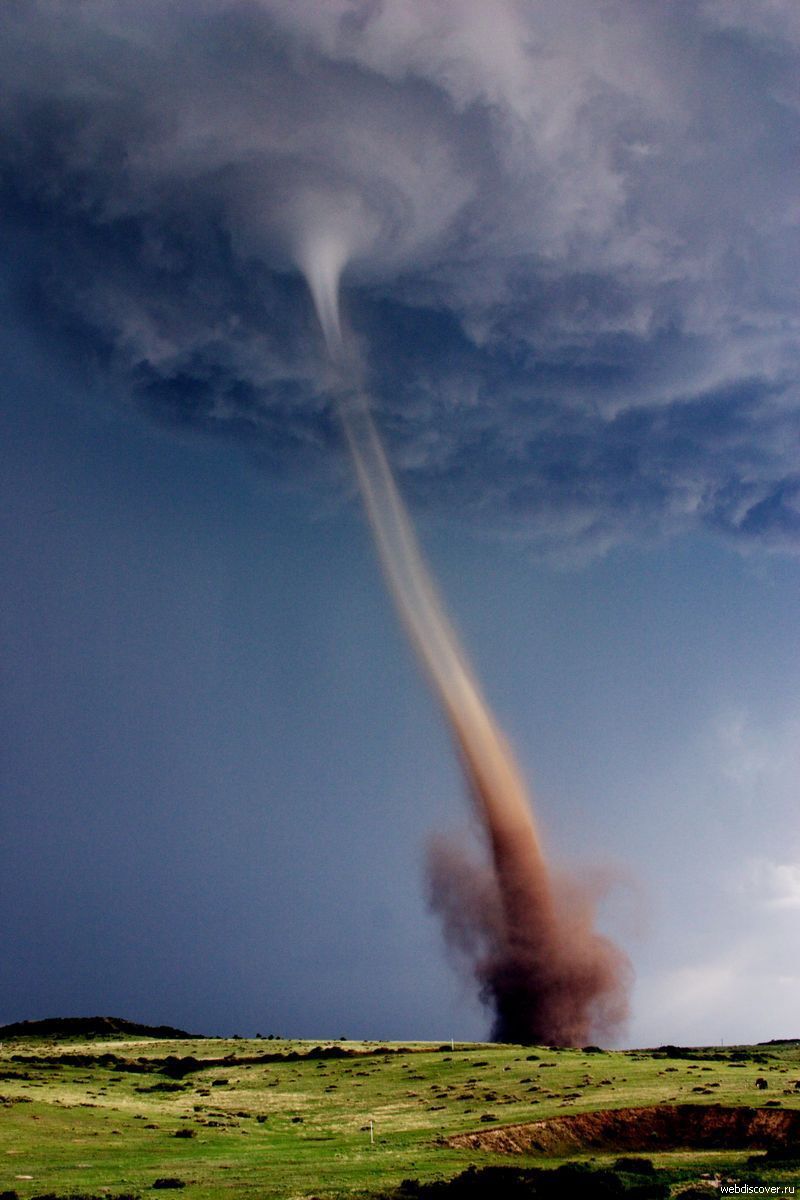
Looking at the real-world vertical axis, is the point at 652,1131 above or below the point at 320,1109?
below

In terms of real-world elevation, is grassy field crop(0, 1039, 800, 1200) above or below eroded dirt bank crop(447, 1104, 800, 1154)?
above

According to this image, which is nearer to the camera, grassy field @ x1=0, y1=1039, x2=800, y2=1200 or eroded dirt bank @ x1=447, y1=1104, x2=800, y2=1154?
grassy field @ x1=0, y1=1039, x2=800, y2=1200

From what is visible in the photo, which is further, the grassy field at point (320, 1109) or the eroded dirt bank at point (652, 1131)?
the eroded dirt bank at point (652, 1131)

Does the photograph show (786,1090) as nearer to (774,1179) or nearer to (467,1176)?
(774,1179)

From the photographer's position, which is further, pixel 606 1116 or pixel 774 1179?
pixel 606 1116

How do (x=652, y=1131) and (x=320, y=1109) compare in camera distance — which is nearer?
(x=652, y=1131)

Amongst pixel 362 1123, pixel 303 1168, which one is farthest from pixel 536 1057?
pixel 303 1168

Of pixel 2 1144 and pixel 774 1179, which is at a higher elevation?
pixel 2 1144

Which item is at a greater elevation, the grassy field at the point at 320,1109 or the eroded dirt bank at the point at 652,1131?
the grassy field at the point at 320,1109
